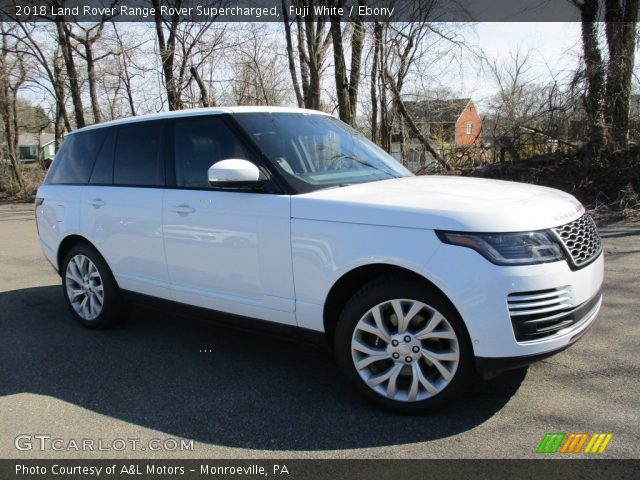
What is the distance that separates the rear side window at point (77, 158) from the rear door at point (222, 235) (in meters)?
1.21

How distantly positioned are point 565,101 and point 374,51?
5.44 meters

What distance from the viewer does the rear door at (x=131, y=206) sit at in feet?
13.9

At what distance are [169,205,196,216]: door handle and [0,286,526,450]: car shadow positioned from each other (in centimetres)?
111

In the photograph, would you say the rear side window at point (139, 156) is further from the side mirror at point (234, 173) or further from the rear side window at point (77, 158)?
the side mirror at point (234, 173)

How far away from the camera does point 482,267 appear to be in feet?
9.00


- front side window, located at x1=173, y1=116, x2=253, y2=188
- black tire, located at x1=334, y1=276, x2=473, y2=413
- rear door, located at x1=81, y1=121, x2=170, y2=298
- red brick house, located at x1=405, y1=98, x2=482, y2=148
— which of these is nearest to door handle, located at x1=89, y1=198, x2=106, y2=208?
rear door, located at x1=81, y1=121, x2=170, y2=298

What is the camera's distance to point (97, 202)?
186 inches

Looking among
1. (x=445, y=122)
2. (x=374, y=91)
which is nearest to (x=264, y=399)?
(x=374, y=91)

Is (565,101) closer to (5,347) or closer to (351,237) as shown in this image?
(351,237)

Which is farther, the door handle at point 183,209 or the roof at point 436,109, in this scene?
the roof at point 436,109

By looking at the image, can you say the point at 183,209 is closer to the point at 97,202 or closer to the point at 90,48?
the point at 97,202

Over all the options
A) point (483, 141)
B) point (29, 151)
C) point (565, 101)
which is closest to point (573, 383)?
point (565, 101)

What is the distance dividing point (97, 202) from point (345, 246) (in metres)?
2.68

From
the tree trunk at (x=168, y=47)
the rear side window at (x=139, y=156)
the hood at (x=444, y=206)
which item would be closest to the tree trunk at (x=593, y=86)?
the hood at (x=444, y=206)
